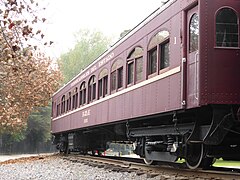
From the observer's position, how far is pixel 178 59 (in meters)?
8.00

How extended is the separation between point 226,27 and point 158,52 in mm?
2071

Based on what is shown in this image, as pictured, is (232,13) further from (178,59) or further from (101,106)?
(101,106)

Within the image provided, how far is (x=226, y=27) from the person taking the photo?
286 inches

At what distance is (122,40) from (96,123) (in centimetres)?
349

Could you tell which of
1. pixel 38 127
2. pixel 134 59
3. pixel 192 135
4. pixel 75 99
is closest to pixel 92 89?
pixel 75 99

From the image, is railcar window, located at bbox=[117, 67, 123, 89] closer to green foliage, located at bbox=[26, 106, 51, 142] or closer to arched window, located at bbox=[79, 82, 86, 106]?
arched window, located at bbox=[79, 82, 86, 106]

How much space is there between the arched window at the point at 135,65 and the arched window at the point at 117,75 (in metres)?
0.67

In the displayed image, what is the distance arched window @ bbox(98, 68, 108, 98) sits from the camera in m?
13.3

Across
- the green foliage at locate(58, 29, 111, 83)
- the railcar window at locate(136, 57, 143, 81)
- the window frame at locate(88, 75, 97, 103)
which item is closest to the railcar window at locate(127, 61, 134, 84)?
the railcar window at locate(136, 57, 143, 81)

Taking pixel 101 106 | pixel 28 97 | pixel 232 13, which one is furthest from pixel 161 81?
pixel 28 97

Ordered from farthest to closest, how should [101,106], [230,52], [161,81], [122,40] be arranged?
[101,106] < [122,40] < [161,81] < [230,52]

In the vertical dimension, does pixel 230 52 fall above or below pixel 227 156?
above

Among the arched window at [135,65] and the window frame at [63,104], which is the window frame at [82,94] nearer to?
the window frame at [63,104]

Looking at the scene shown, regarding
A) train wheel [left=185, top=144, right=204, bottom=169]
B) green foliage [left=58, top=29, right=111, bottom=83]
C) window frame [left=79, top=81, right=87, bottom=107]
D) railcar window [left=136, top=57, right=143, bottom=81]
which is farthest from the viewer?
green foliage [left=58, top=29, right=111, bottom=83]
